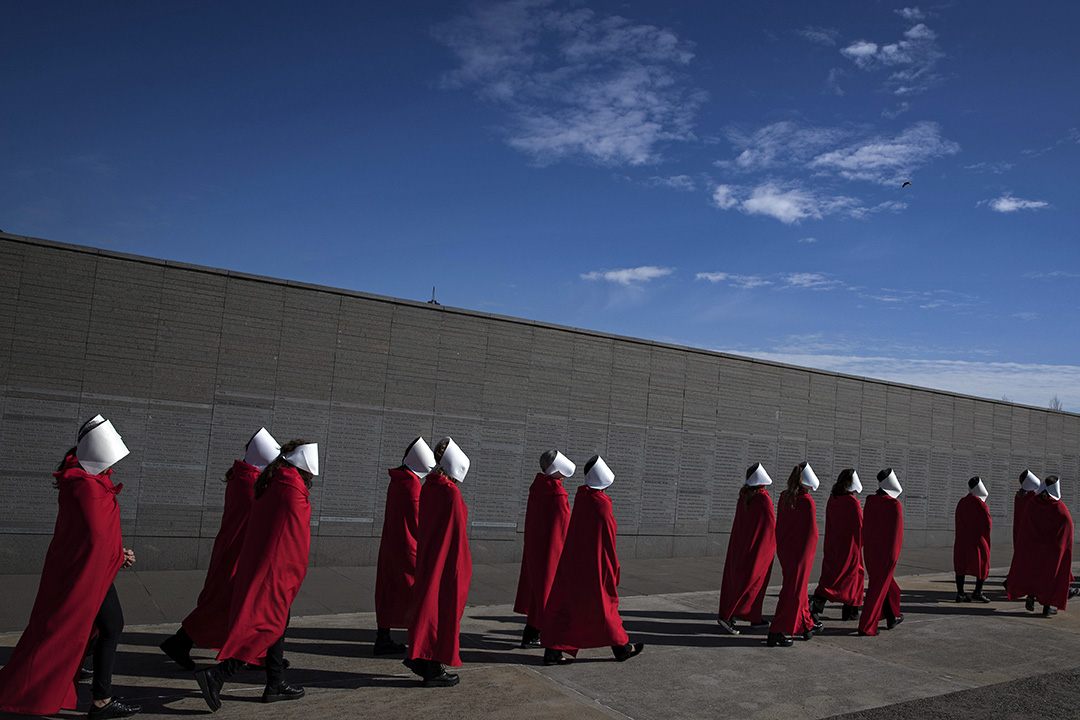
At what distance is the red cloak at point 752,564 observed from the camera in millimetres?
7953

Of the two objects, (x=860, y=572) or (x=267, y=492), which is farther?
(x=860, y=572)

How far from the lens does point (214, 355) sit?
32.3 feet

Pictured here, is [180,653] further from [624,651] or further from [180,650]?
[624,651]

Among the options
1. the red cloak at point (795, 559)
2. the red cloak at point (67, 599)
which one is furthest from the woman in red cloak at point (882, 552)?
the red cloak at point (67, 599)

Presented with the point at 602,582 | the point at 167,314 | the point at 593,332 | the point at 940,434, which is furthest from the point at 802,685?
the point at 940,434

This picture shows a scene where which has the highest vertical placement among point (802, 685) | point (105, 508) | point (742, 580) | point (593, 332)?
point (593, 332)

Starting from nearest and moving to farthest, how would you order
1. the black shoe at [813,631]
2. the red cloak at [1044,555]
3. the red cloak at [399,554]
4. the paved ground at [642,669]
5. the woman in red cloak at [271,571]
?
the woman in red cloak at [271,571]
the paved ground at [642,669]
the red cloak at [399,554]
the black shoe at [813,631]
the red cloak at [1044,555]

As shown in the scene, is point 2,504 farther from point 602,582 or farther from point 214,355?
point 602,582

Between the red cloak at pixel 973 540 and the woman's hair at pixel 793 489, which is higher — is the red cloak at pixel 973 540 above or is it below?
below

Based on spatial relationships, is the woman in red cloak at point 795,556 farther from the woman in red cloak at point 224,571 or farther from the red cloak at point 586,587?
the woman in red cloak at point 224,571

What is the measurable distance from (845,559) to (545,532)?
3.99 m

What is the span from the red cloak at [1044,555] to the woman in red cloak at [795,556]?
393 cm

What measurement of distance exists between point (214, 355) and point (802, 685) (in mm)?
7659

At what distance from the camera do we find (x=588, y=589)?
660 centimetres
